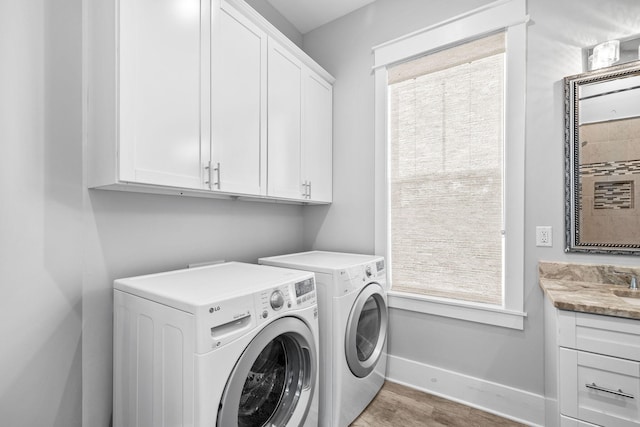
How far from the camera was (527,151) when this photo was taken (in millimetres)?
1746

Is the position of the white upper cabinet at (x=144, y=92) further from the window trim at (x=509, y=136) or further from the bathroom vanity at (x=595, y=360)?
the bathroom vanity at (x=595, y=360)

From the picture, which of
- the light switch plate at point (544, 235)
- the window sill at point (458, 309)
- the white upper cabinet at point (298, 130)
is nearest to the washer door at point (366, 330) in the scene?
the window sill at point (458, 309)

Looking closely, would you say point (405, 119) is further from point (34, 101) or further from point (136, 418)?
point (136, 418)

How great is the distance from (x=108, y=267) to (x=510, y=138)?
7.65ft

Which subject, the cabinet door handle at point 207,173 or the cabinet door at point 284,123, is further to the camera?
the cabinet door at point 284,123

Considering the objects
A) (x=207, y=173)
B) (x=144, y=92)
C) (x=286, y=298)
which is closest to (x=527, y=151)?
(x=286, y=298)

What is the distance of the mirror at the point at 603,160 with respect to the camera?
149 cm

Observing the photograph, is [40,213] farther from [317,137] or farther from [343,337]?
[317,137]

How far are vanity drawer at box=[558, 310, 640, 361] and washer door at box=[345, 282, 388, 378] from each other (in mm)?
934

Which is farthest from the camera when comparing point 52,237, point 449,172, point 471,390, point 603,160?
point 449,172

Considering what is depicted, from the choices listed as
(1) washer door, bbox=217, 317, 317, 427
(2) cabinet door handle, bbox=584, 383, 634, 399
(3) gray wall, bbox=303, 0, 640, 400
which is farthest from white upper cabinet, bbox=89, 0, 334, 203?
(2) cabinet door handle, bbox=584, 383, 634, 399

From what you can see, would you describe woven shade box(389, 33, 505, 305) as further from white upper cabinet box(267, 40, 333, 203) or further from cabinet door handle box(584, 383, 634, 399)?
cabinet door handle box(584, 383, 634, 399)

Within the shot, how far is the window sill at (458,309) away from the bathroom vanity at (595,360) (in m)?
0.47

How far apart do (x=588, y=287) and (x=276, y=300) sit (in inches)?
61.4
